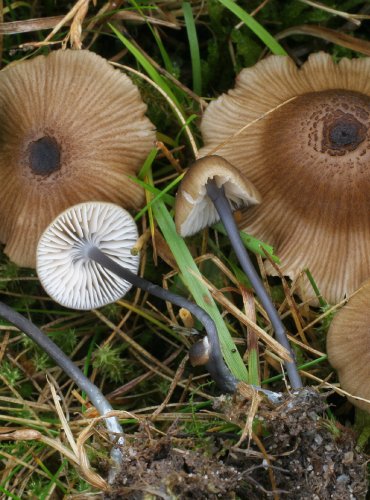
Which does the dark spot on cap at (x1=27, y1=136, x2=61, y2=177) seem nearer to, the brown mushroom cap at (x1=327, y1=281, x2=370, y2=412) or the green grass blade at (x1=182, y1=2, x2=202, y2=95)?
the green grass blade at (x1=182, y1=2, x2=202, y2=95)

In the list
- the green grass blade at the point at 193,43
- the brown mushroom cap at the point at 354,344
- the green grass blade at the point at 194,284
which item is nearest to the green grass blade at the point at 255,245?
the green grass blade at the point at 194,284

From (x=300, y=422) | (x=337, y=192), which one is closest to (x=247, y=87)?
(x=337, y=192)

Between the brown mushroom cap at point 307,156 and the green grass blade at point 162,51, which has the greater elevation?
the green grass blade at point 162,51

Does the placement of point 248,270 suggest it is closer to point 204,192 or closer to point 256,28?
point 204,192

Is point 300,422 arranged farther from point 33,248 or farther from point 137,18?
point 137,18

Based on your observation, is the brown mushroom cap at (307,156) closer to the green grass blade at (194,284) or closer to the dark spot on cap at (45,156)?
the green grass blade at (194,284)
